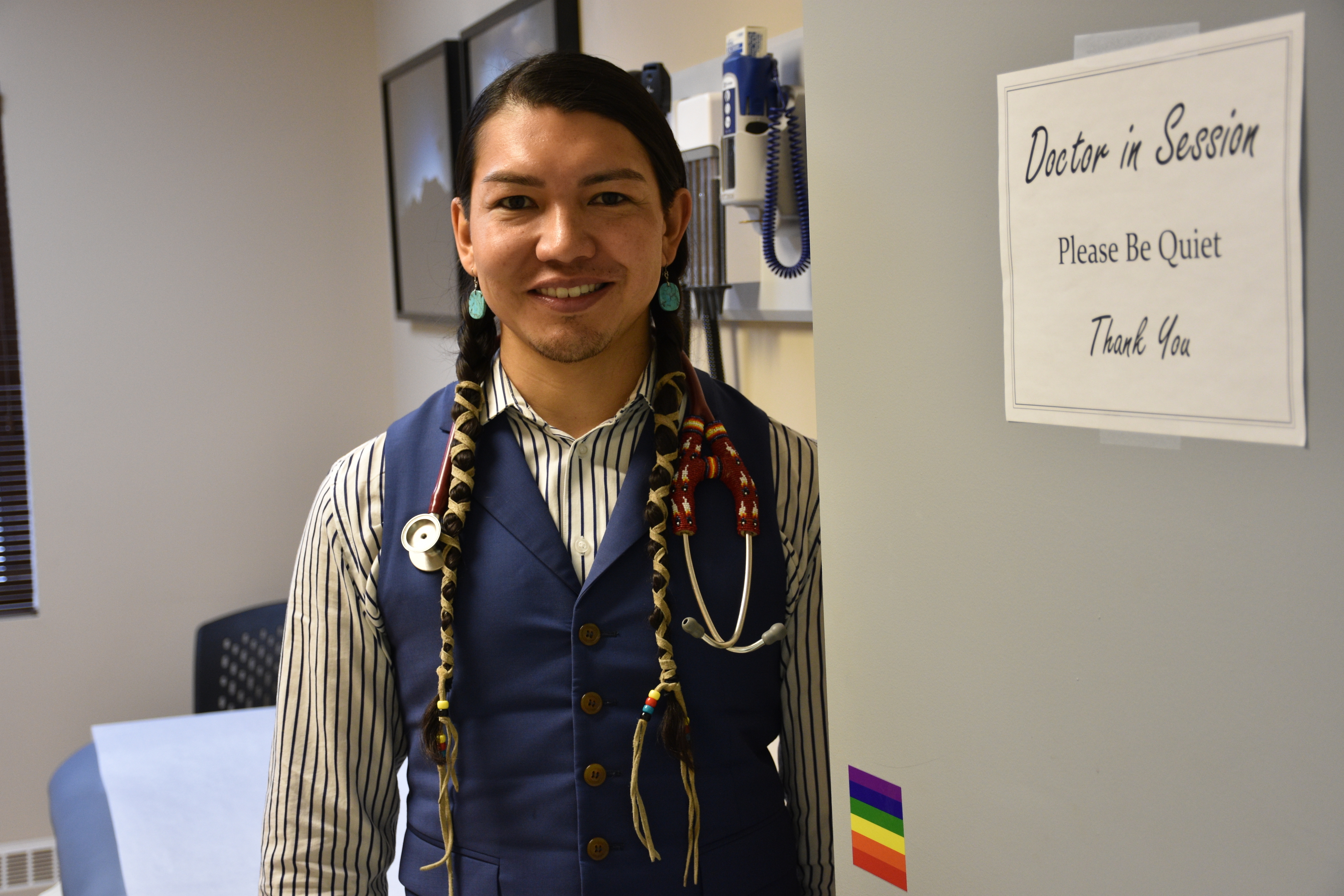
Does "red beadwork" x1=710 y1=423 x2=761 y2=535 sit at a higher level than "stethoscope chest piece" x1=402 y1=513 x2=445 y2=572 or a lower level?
higher

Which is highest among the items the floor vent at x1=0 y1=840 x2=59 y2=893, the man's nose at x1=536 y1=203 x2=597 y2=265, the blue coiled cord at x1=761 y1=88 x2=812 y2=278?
the blue coiled cord at x1=761 y1=88 x2=812 y2=278

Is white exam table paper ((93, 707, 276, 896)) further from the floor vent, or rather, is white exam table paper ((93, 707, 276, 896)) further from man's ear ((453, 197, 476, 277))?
the floor vent

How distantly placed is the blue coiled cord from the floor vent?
288 cm

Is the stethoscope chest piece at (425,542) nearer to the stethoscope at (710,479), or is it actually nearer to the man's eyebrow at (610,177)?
the stethoscope at (710,479)

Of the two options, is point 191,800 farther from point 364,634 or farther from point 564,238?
point 564,238

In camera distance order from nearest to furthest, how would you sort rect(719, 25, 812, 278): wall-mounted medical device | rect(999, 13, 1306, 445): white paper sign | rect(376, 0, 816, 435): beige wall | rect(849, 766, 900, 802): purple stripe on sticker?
1. rect(999, 13, 1306, 445): white paper sign
2. rect(849, 766, 900, 802): purple stripe on sticker
3. rect(719, 25, 812, 278): wall-mounted medical device
4. rect(376, 0, 816, 435): beige wall

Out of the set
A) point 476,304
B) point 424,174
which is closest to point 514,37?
point 424,174

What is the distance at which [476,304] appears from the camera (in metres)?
1.14

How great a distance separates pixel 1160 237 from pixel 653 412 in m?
0.64

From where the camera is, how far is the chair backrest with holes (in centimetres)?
283

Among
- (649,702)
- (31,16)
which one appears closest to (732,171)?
(649,702)

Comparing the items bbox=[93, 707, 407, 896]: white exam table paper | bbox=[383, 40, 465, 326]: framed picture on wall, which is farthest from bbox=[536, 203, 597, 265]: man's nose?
bbox=[383, 40, 465, 326]: framed picture on wall

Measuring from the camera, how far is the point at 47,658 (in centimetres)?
313

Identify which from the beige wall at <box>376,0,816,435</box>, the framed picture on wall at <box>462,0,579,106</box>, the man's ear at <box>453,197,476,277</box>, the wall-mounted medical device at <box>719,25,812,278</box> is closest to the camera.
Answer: the man's ear at <box>453,197,476,277</box>
